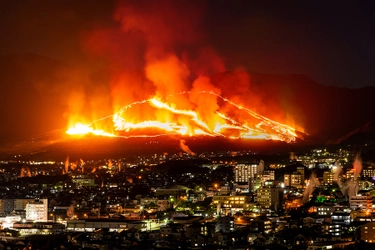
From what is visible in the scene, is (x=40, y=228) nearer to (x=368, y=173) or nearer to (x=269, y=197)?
(x=269, y=197)

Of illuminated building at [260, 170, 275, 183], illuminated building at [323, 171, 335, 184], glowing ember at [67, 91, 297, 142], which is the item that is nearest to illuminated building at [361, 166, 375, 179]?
illuminated building at [323, 171, 335, 184]

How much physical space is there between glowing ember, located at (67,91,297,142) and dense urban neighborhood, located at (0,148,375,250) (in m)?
2.92

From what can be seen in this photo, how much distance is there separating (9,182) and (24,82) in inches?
1281

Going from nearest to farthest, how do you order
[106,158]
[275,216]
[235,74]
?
[275,216] < [106,158] < [235,74]

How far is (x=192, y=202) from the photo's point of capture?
1014 inches

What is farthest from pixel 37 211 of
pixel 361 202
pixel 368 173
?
pixel 368 173

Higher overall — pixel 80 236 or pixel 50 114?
pixel 50 114

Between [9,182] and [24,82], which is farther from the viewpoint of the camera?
[24,82]

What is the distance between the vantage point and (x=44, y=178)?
33.3 metres

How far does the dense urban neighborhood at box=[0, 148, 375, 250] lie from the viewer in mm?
17266

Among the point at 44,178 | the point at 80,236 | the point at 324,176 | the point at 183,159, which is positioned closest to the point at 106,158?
the point at 183,159

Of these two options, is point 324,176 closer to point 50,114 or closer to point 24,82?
point 50,114

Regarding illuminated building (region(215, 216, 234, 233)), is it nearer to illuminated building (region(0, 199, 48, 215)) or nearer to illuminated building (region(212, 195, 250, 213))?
illuminated building (region(212, 195, 250, 213))

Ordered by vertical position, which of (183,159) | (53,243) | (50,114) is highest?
(50,114)
